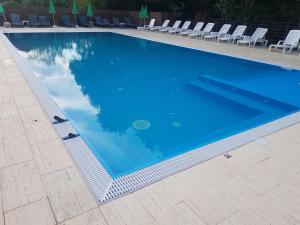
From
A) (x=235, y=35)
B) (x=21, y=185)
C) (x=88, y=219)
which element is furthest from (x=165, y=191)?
(x=235, y=35)

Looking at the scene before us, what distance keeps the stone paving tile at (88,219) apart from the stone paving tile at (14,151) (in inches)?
36.4

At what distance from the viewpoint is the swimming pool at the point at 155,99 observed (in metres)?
A: 3.16

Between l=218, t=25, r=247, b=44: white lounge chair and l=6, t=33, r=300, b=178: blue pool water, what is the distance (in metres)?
2.74

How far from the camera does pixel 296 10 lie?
10.5 meters

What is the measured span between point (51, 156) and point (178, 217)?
4.36 ft

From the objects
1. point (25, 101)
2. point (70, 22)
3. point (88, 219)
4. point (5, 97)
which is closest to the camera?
point (88, 219)

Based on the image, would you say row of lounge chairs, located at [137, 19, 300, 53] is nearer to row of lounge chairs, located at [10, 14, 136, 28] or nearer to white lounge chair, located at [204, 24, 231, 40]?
white lounge chair, located at [204, 24, 231, 40]

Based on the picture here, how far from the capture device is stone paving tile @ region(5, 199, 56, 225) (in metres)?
1.60

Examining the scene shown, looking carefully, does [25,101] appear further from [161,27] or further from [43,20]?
[43,20]

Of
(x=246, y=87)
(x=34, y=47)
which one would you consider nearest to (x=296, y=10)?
(x=246, y=87)

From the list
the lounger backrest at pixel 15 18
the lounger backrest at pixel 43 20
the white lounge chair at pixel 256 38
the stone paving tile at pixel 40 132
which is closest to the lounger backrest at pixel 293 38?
the white lounge chair at pixel 256 38

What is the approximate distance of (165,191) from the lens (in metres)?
1.92

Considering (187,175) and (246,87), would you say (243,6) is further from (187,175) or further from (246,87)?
(187,175)

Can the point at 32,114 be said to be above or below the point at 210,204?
below
